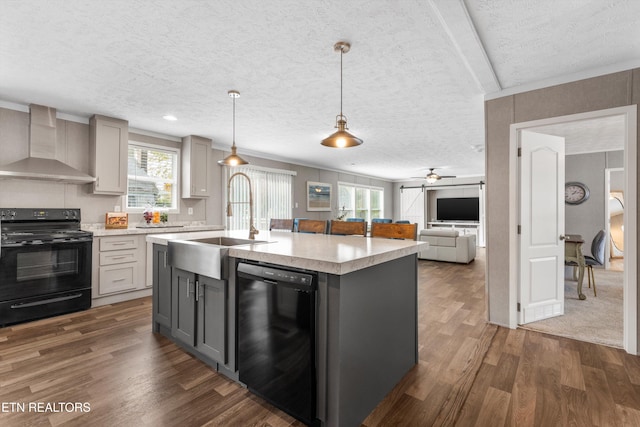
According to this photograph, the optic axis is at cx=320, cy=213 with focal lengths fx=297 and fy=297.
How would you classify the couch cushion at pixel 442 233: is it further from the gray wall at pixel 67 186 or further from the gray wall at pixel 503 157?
the gray wall at pixel 67 186

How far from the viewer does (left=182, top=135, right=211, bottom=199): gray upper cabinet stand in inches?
187

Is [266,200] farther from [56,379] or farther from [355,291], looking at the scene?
[355,291]

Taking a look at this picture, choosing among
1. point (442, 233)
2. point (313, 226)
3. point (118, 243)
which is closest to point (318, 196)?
point (442, 233)

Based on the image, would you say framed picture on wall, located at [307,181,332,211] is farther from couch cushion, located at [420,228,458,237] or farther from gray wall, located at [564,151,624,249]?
gray wall, located at [564,151,624,249]

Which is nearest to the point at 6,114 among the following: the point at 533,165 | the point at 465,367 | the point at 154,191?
the point at 154,191

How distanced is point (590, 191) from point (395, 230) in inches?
223

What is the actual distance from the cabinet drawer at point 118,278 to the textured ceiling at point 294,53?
1945mm

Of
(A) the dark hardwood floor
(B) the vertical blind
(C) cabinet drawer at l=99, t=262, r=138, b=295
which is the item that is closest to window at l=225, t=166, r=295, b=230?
(C) cabinet drawer at l=99, t=262, r=138, b=295

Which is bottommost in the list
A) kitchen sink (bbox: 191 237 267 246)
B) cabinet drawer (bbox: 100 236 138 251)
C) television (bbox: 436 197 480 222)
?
cabinet drawer (bbox: 100 236 138 251)

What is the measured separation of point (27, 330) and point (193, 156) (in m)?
2.90

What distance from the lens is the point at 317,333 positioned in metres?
1.52

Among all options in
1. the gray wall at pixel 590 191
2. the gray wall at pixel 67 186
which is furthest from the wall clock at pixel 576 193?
the gray wall at pixel 67 186

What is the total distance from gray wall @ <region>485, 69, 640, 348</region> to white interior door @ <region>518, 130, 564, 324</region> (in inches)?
5.5

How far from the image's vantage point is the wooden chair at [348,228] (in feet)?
9.75
